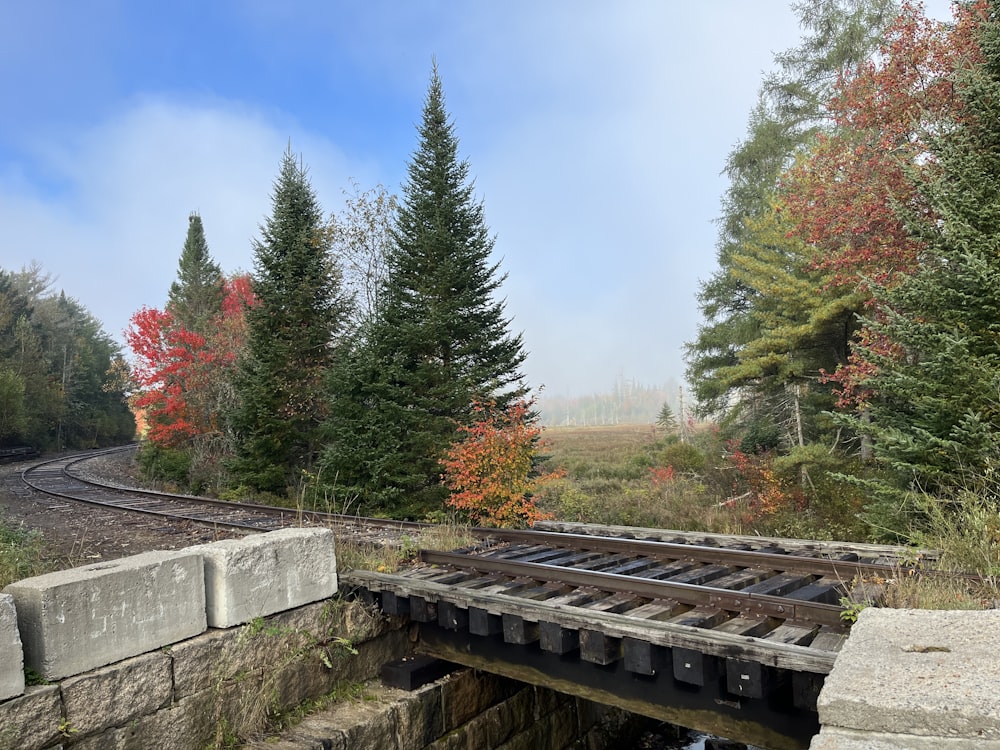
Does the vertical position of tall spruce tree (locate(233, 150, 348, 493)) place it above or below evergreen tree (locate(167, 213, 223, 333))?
below

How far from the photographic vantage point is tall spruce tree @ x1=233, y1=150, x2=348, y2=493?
58.8 ft

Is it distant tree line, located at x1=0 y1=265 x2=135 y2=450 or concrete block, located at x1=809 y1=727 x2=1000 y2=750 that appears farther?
distant tree line, located at x1=0 y1=265 x2=135 y2=450

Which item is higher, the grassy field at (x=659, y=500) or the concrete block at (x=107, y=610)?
the concrete block at (x=107, y=610)

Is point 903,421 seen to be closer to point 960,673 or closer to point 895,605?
point 895,605

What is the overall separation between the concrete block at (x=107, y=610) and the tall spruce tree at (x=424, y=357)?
9.41 metres

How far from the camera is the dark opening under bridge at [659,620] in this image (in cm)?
409

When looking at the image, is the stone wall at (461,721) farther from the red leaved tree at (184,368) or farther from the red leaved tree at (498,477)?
the red leaved tree at (184,368)

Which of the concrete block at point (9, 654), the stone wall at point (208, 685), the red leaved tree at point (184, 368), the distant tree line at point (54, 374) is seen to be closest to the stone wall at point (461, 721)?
the stone wall at point (208, 685)

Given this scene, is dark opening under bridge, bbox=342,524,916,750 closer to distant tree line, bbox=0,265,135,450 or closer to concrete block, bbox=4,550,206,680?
concrete block, bbox=4,550,206,680

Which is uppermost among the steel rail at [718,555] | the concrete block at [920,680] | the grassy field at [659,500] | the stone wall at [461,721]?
the concrete block at [920,680]

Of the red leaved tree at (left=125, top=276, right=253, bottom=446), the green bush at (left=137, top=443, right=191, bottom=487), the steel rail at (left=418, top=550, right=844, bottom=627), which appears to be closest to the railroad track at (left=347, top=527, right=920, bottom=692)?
the steel rail at (left=418, top=550, right=844, bottom=627)

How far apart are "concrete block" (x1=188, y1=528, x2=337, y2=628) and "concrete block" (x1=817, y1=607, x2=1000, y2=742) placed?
13.0ft

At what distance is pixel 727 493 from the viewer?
16594mm

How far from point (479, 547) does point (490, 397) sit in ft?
27.3
